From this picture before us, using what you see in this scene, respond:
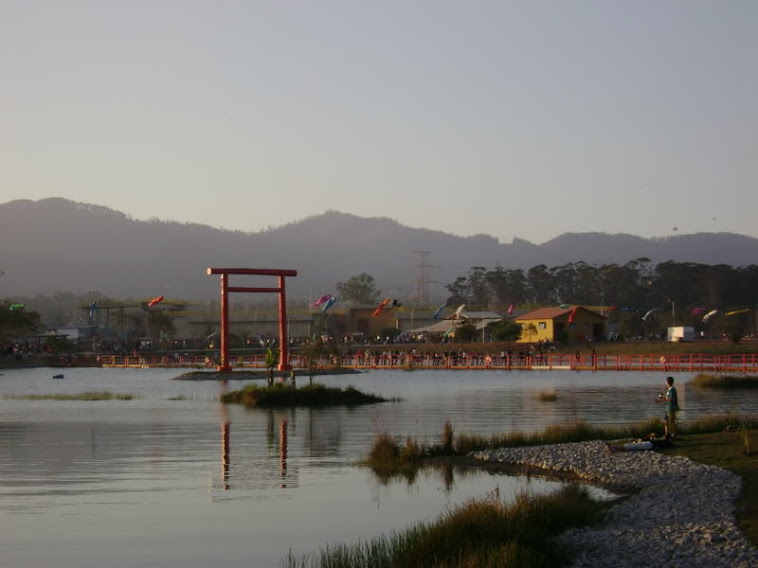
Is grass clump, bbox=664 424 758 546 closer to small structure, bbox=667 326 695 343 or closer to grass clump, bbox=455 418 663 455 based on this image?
grass clump, bbox=455 418 663 455

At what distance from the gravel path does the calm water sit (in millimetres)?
1778

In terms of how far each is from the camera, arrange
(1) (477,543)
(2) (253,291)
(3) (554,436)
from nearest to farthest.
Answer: (1) (477,543), (3) (554,436), (2) (253,291)

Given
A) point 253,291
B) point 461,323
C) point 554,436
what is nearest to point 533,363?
point 253,291

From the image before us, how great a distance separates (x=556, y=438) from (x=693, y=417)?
9.98m

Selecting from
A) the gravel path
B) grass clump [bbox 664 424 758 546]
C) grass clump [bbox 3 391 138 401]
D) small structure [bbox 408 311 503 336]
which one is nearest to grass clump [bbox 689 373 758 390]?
grass clump [bbox 664 424 758 546]

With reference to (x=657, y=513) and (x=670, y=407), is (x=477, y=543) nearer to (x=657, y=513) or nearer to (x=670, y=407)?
(x=657, y=513)

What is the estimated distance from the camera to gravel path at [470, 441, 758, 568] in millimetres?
13984

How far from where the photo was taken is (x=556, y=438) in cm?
2794

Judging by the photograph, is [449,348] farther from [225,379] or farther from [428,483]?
[428,483]

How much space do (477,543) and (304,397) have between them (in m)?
34.2

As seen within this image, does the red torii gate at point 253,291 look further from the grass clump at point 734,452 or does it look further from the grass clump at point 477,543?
the grass clump at point 477,543

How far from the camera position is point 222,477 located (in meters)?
23.7

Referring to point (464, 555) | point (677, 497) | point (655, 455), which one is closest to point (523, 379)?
point (655, 455)

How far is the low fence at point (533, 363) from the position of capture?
247 feet
